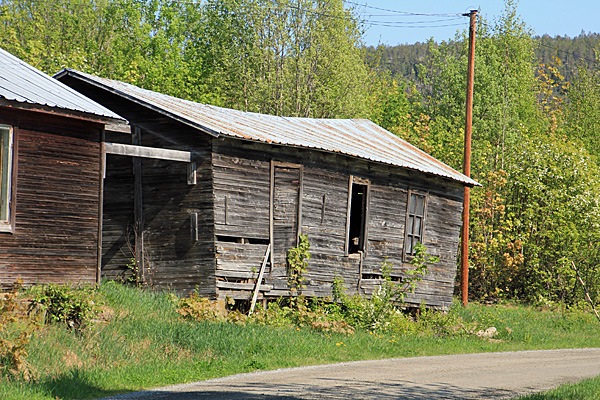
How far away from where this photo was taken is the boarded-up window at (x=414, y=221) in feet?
65.7

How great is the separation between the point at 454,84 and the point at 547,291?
14.0 metres

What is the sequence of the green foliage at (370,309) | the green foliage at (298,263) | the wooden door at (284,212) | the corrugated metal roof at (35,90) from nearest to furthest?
the corrugated metal roof at (35,90) < the wooden door at (284,212) < the green foliage at (298,263) < the green foliage at (370,309)

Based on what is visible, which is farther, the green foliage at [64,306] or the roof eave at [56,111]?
the green foliage at [64,306]

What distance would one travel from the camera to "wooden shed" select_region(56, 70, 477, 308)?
14.8 meters

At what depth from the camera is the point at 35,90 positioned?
39.6 ft

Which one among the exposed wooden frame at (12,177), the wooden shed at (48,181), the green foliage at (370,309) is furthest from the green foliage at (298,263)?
the exposed wooden frame at (12,177)

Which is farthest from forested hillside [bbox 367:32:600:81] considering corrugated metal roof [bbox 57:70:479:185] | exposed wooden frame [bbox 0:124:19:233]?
exposed wooden frame [bbox 0:124:19:233]

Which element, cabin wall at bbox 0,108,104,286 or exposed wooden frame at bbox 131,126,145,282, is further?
exposed wooden frame at bbox 131,126,145,282

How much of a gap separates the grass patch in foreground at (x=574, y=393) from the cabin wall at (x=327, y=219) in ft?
24.4

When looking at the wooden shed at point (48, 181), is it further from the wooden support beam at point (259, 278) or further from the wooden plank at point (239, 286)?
the wooden support beam at point (259, 278)

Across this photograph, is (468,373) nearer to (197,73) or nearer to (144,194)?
(144,194)

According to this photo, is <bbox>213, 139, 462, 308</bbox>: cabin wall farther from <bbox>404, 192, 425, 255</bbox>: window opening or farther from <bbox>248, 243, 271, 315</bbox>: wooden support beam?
<bbox>404, 192, 425, 255</bbox>: window opening

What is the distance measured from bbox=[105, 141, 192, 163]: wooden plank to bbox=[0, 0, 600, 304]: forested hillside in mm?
12407

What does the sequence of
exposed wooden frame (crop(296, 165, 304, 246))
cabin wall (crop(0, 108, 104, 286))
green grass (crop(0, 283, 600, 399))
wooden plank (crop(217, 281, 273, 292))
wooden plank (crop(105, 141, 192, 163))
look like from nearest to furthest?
green grass (crop(0, 283, 600, 399)), cabin wall (crop(0, 108, 104, 286)), wooden plank (crop(105, 141, 192, 163)), wooden plank (crop(217, 281, 273, 292)), exposed wooden frame (crop(296, 165, 304, 246))
